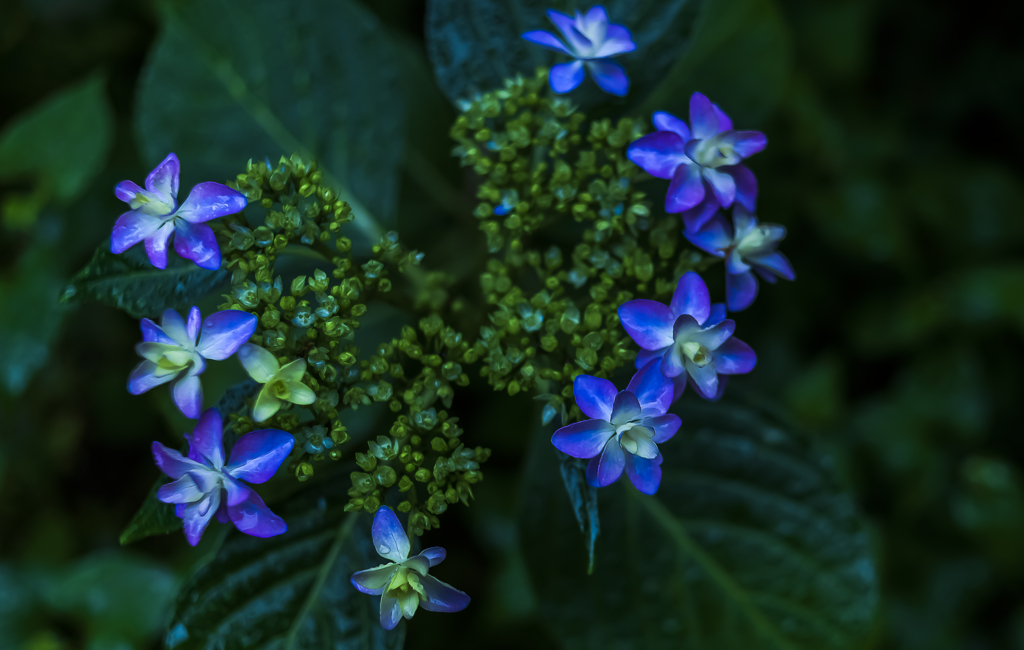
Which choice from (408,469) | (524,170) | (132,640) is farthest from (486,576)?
(524,170)

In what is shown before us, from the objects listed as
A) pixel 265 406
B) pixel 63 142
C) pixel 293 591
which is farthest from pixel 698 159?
pixel 63 142

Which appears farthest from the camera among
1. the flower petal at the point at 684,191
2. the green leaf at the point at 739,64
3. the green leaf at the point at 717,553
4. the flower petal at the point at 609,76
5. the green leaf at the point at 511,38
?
the green leaf at the point at 739,64

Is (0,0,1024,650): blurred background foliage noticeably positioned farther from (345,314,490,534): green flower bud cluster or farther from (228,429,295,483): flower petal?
(228,429,295,483): flower petal

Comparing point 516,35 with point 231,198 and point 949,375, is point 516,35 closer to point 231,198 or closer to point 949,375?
point 231,198

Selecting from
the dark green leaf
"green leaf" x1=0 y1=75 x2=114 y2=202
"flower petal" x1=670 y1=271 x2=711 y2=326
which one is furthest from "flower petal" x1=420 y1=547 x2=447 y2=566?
"green leaf" x1=0 y1=75 x2=114 y2=202

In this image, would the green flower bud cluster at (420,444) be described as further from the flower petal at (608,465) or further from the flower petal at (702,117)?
the flower petal at (702,117)

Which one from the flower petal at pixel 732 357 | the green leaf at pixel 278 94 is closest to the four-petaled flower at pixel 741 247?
the flower petal at pixel 732 357
